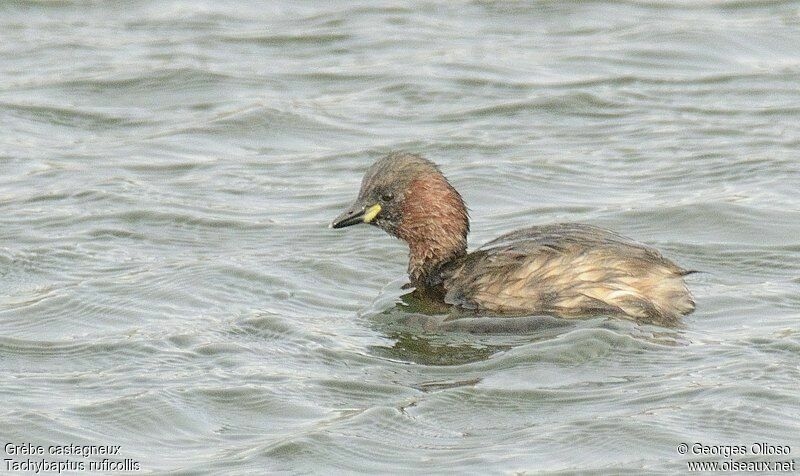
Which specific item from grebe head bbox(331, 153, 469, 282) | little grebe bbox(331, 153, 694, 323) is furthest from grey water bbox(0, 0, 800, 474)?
grebe head bbox(331, 153, 469, 282)

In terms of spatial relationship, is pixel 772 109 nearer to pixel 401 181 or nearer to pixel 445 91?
pixel 445 91

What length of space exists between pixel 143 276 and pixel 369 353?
1944 millimetres

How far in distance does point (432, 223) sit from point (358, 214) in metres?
0.41

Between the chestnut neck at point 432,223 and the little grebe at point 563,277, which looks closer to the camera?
the little grebe at point 563,277

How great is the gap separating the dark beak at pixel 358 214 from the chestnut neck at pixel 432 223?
0.17 m

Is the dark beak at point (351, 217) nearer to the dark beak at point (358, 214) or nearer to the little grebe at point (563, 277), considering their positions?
the dark beak at point (358, 214)

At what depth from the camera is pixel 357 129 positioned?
1277 centimetres

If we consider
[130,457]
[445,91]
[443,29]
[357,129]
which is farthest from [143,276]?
[443,29]

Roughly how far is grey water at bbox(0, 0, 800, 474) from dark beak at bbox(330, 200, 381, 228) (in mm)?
379

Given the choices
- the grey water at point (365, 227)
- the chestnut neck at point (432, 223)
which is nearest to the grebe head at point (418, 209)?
the chestnut neck at point (432, 223)

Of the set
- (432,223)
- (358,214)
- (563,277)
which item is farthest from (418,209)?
(563,277)

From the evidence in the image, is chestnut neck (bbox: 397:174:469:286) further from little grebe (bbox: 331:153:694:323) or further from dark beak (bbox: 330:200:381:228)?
dark beak (bbox: 330:200:381:228)

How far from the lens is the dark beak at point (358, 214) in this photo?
925 centimetres

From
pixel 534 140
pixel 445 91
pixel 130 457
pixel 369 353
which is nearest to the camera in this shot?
pixel 130 457
